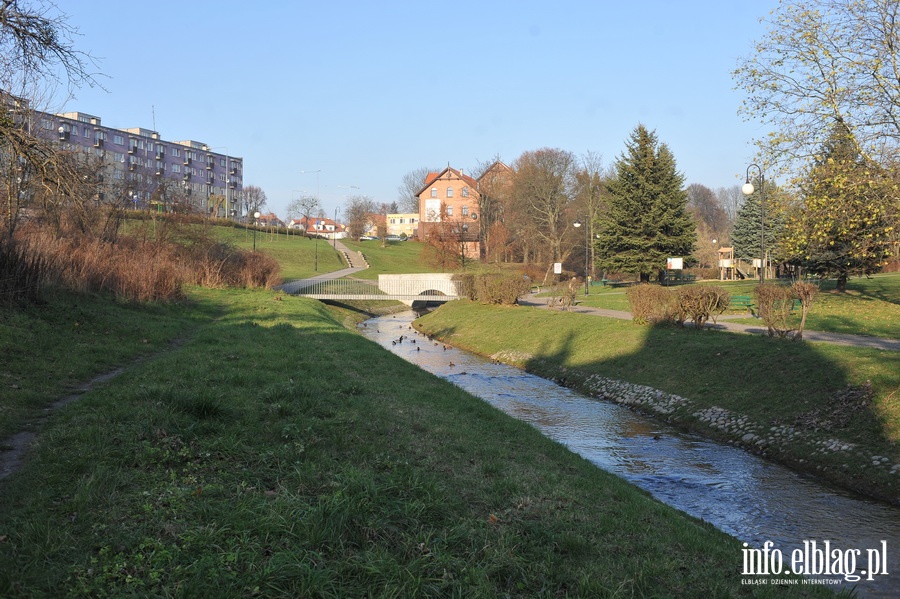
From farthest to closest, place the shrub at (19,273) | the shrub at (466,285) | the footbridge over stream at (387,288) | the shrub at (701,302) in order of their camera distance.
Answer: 1. the footbridge over stream at (387,288)
2. the shrub at (466,285)
3. the shrub at (701,302)
4. the shrub at (19,273)

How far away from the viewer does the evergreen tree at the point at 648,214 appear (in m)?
48.1

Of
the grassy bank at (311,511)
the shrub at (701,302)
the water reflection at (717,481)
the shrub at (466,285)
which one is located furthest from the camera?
the shrub at (466,285)

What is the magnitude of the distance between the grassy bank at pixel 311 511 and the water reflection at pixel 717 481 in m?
1.38

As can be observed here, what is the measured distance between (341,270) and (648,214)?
36542 millimetres

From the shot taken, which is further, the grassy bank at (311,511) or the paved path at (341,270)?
the paved path at (341,270)

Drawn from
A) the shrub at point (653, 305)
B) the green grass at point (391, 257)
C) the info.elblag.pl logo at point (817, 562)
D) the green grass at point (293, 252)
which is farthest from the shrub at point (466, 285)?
the info.elblag.pl logo at point (817, 562)

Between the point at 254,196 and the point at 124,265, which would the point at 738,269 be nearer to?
the point at 124,265

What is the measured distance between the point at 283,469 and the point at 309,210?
105 m

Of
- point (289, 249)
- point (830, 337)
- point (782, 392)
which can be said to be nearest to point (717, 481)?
point (782, 392)

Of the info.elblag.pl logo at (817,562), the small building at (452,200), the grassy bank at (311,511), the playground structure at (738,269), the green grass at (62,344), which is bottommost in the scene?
the info.elblag.pl logo at (817,562)

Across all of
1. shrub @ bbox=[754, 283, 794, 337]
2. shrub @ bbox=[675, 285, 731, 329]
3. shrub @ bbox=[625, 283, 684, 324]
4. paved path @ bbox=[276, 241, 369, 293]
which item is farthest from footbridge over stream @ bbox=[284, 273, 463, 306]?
shrub @ bbox=[754, 283, 794, 337]

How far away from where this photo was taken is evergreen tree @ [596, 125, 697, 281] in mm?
48125

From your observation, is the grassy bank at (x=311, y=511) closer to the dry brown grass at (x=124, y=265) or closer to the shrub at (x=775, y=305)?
the dry brown grass at (x=124, y=265)

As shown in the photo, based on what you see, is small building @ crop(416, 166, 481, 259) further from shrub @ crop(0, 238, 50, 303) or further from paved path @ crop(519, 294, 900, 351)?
shrub @ crop(0, 238, 50, 303)
